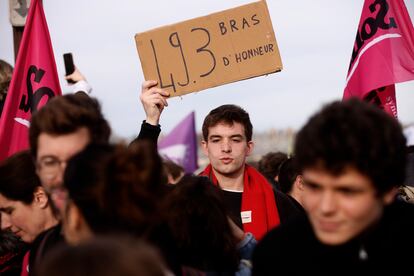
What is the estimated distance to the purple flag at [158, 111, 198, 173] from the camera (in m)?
13.2

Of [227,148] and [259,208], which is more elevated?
[227,148]

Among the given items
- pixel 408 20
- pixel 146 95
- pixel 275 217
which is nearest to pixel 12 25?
pixel 146 95

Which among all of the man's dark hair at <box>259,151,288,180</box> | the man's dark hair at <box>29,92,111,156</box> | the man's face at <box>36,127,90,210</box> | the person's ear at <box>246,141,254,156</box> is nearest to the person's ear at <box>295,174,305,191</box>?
the person's ear at <box>246,141,254,156</box>

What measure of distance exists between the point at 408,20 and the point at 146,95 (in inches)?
103

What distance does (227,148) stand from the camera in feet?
19.2

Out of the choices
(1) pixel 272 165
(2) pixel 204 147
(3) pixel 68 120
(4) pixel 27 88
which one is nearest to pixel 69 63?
(3) pixel 68 120

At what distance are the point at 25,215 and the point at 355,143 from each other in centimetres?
217

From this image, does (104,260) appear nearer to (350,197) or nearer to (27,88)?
(350,197)

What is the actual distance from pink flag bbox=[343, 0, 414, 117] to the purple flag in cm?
688

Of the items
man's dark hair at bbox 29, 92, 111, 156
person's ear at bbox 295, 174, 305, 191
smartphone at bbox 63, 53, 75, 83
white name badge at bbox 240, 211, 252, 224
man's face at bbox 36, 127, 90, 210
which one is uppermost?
smartphone at bbox 63, 53, 75, 83

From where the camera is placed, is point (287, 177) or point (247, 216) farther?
point (287, 177)

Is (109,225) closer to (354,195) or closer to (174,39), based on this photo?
(354,195)

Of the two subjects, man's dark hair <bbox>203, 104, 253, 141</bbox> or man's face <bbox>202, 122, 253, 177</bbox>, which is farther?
man's dark hair <bbox>203, 104, 253, 141</bbox>

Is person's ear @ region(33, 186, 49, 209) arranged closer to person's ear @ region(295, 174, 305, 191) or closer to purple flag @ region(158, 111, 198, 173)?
person's ear @ region(295, 174, 305, 191)
